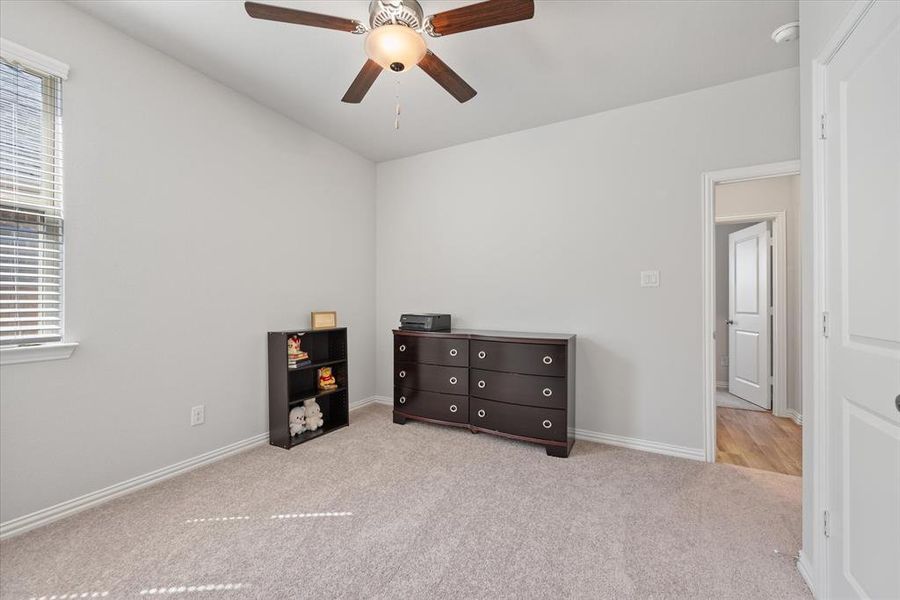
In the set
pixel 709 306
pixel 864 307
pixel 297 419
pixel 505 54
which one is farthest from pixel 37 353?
pixel 709 306

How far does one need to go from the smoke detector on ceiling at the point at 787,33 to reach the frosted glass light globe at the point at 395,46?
6.35ft

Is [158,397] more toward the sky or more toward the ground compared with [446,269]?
more toward the ground

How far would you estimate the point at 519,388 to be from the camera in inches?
115

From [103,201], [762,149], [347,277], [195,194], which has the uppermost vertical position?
[762,149]

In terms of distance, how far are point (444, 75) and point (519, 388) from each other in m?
2.11

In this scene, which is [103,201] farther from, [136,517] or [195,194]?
[136,517]

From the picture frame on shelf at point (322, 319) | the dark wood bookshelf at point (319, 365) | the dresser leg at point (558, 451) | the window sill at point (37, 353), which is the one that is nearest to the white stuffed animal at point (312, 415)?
the dark wood bookshelf at point (319, 365)

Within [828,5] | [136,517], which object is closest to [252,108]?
[136,517]

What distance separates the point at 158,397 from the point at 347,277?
1.83 m

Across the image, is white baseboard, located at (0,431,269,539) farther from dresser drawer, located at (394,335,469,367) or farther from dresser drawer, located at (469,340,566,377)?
dresser drawer, located at (469,340,566,377)

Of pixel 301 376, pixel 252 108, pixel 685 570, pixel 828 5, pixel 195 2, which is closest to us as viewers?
pixel 828 5

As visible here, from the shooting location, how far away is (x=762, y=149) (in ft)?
8.38

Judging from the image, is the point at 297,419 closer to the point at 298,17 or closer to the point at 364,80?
the point at 364,80

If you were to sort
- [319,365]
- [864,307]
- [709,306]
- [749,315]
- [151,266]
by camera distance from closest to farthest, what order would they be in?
1. [864,307]
2. [151,266]
3. [709,306]
4. [319,365]
5. [749,315]
